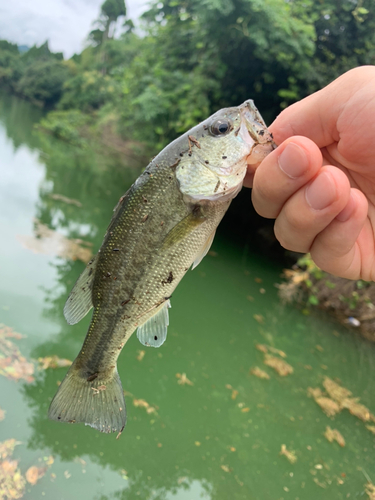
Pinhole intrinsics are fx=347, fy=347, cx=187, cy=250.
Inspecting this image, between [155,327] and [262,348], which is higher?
[155,327]

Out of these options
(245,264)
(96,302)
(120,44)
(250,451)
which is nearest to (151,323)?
(96,302)

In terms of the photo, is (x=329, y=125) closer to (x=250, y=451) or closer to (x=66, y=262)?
(x=250, y=451)

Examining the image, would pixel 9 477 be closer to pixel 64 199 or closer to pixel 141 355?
pixel 141 355

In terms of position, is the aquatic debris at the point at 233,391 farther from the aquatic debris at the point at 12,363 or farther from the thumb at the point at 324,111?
the thumb at the point at 324,111

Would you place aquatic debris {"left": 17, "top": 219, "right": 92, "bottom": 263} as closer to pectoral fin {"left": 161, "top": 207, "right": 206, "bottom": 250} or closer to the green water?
the green water

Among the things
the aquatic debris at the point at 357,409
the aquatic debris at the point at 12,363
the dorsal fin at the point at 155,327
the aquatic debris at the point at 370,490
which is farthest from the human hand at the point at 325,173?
the aquatic debris at the point at 357,409

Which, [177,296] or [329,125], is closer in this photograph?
[329,125]

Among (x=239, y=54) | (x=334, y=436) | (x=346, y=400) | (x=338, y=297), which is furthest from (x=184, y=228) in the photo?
(x=239, y=54)
